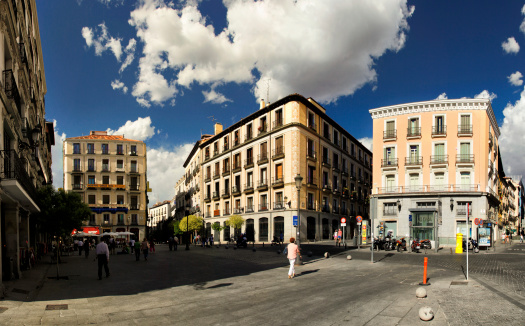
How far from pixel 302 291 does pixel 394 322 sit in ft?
12.9

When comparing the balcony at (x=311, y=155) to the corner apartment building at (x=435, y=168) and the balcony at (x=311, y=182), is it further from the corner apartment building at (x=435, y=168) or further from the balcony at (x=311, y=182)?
the corner apartment building at (x=435, y=168)

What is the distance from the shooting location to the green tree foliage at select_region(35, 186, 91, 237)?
21656mm

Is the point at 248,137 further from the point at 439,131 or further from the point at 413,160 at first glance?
the point at 439,131

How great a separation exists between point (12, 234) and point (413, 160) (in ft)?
114

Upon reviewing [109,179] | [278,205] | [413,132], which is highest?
[413,132]

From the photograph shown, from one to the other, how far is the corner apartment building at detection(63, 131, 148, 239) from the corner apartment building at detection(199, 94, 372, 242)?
1607 cm

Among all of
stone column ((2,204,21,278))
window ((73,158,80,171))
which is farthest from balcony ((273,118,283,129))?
window ((73,158,80,171))

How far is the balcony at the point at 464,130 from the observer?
119ft

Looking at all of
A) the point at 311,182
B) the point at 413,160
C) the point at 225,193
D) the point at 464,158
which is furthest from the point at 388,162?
the point at 225,193

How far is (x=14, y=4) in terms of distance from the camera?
1420 centimetres

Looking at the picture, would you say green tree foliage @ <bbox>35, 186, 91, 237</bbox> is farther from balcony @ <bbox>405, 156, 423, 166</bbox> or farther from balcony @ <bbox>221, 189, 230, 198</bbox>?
balcony @ <bbox>405, 156, 423, 166</bbox>

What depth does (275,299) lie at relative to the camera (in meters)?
9.55

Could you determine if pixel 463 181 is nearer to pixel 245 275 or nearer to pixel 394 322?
pixel 245 275

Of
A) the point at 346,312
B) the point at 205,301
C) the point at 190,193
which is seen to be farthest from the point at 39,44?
the point at 190,193
